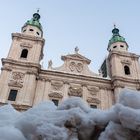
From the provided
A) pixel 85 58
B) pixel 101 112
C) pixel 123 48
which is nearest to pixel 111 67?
pixel 85 58

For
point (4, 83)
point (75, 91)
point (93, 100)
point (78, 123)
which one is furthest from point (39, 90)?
point (78, 123)

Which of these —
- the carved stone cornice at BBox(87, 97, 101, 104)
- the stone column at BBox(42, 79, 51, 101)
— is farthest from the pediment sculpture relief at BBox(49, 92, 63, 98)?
the carved stone cornice at BBox(87, 97, 101, 104)

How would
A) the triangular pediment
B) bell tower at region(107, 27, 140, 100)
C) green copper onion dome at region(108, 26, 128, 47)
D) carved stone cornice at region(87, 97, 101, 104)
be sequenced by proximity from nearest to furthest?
carved stone cornice at region(87, 97, 101, 104)
bell tower at region(107, 27, 140, 100)
the triangular pediment
green copper onion dome at region(108, 26, 128, 47)

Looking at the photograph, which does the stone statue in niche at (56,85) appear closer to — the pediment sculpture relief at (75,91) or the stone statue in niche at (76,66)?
the pediment sculpture relief at (75,91)

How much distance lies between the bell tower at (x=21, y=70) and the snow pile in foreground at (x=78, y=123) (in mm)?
15388

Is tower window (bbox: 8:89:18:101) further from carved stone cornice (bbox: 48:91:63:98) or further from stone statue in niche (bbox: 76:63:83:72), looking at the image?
stone statue in niche (bbox: 76:63:83:72)

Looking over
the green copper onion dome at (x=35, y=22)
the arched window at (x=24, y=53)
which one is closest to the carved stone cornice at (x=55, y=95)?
the arched window at (x=24, y=53)

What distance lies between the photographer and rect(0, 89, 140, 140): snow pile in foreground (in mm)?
2539

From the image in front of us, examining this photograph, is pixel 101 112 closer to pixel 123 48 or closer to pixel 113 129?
pixel 113 129

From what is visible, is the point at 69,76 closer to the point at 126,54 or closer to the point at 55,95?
the point at 55,95

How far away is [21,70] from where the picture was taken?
21.0 meters

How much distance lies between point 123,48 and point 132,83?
6.45 m

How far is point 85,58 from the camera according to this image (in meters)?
24.3

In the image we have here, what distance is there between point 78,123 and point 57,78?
1885cm
